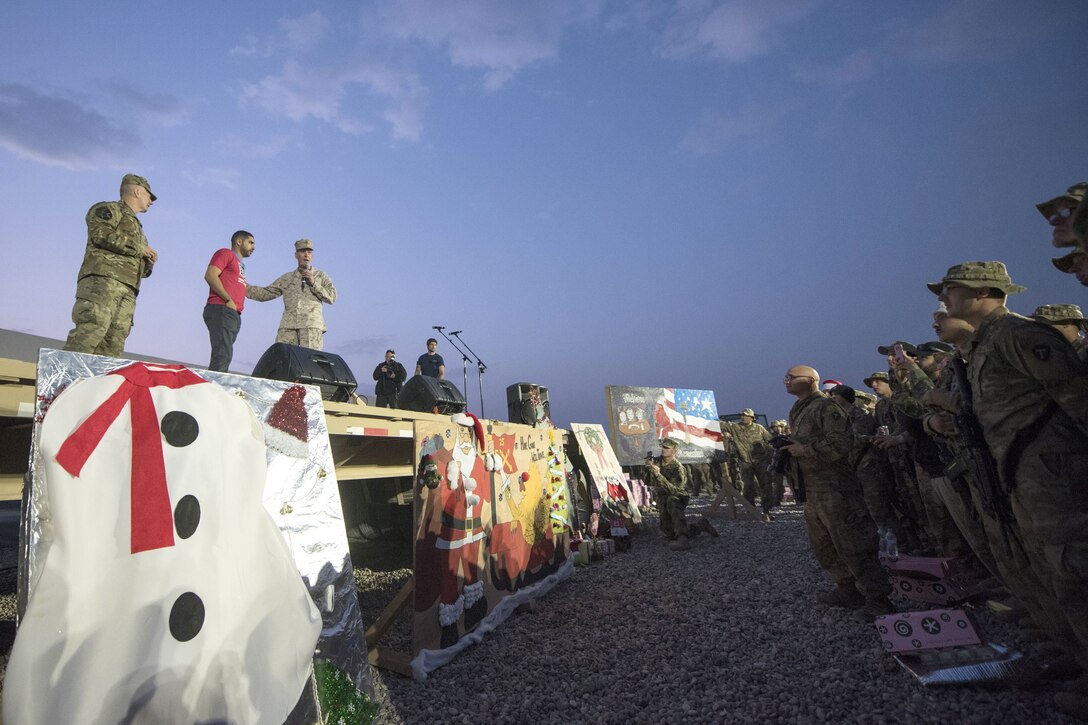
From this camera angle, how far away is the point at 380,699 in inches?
117

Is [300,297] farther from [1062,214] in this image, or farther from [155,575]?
[1062,214]

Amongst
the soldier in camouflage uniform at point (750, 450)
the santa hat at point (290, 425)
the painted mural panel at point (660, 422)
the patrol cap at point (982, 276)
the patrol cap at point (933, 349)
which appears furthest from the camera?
the painted mural panel at point (660, 422)

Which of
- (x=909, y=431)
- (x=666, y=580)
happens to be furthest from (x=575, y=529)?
(x=909, y=431)

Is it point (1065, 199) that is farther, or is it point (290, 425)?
point (290, 425)

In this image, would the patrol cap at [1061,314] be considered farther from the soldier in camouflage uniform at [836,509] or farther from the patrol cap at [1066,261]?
the soldier in camouflage uniform at [836,509]

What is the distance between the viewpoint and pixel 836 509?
406 cm

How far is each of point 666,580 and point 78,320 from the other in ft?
19.1

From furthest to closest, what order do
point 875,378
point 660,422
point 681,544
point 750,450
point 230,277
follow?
1. point 660,422
2. point 750,450
3. point 681,544
4. point 875,378
5. point 230,277

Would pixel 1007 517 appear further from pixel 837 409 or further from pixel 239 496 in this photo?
pixel 239 496

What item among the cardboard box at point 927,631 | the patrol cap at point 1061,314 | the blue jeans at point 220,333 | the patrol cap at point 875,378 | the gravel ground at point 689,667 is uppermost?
the blue jeans at point 220,333

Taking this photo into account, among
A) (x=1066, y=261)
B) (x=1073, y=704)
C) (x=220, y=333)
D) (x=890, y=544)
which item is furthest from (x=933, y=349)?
(x=220, y=333)

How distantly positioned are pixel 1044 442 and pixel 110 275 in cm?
586

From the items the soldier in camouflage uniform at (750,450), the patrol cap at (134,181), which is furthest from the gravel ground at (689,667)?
the soldier in camouflage uniform at (750,450)

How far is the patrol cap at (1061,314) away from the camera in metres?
3.67
